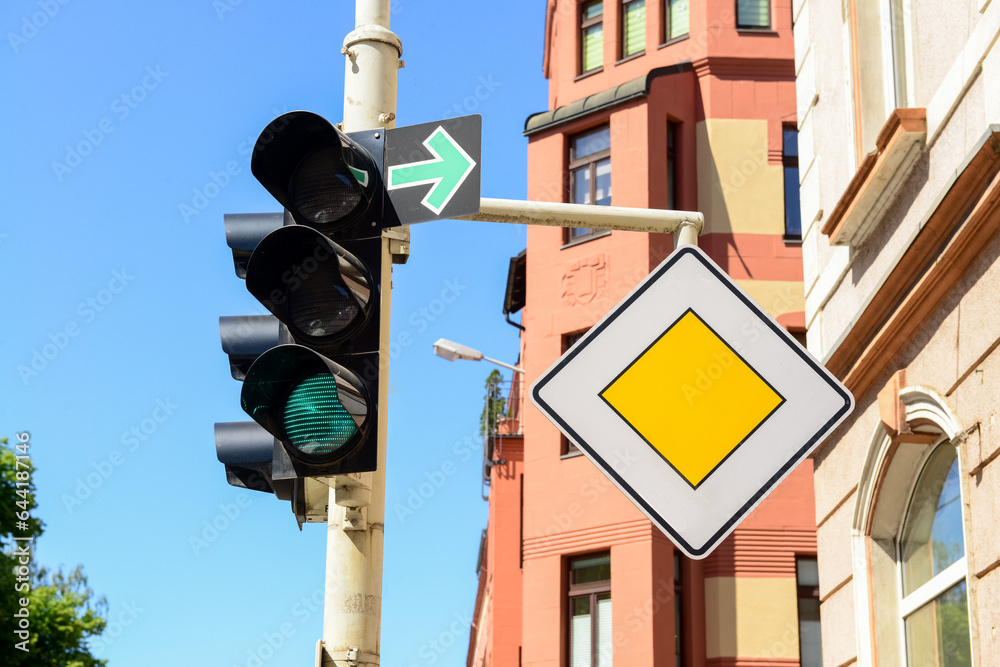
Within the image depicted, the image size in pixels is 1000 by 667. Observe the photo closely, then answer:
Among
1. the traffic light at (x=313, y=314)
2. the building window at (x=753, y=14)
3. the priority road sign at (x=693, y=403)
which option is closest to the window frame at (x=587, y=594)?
the building window at (x=753, y=14)

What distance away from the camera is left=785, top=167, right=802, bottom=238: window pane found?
22.1 meters

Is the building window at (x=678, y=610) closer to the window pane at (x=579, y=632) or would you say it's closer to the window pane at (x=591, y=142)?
the window pane at (x=579, y=632)

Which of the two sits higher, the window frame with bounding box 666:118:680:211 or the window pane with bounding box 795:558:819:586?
the window frame with bounding box 666:118:680:211

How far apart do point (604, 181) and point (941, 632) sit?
1543 centimetres

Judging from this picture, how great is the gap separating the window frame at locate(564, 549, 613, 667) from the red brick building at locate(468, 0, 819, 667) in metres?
0.04

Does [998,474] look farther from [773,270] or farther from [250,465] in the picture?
[773,270]

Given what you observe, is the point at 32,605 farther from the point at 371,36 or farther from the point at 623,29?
the point at 371,36

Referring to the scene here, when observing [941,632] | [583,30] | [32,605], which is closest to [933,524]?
[941,632]

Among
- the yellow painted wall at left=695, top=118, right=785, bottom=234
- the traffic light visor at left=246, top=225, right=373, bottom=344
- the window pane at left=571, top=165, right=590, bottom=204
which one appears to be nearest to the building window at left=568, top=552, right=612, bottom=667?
the yellow painted wall at left=695, top=118, right=785, bottom=234

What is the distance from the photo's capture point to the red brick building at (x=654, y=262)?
20.2m

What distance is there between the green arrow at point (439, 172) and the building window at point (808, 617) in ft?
56.8

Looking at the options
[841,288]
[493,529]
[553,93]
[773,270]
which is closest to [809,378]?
[841,288]

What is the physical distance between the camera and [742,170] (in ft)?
73.6

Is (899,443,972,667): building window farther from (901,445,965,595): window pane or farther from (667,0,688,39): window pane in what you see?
(667,0,688,39): window pane
